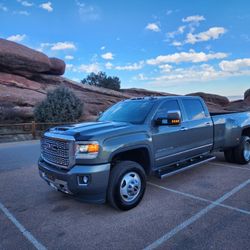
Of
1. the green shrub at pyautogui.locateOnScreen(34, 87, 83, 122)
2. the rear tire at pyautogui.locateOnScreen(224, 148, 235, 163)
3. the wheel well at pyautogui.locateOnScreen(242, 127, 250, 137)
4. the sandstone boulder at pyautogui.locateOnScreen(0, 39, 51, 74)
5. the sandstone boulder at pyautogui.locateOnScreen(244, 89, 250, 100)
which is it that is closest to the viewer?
the rear tire at pyautogui.locateOnScreen(224, 148, 235, 163)

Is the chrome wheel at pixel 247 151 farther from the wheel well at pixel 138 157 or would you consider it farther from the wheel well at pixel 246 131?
the wheel well at pixel 138 157

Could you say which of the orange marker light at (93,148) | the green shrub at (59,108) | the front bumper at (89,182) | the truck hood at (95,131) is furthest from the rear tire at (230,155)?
the green shrub at (59,108)

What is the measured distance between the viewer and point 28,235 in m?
3.35

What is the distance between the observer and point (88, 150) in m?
3.63

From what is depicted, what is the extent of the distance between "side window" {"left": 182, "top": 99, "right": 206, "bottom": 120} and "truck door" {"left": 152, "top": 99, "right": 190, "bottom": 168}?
29 centimetres

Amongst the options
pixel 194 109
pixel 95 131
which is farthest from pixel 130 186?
pixel 194 109

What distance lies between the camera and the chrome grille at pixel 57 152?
12.2ft

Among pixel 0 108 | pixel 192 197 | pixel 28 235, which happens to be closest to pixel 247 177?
pixel 192 197

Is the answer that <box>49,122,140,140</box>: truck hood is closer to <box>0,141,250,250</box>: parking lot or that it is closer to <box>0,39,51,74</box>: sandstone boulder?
<box>0,141,250,250</box>: parking lot

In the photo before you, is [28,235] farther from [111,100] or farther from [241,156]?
[111,100]

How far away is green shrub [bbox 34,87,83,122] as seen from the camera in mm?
17484

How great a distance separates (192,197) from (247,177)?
190cm

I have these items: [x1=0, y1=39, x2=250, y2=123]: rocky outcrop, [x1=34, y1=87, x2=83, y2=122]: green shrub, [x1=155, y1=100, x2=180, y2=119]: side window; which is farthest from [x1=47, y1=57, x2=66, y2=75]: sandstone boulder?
[x1=155, y1=100, x2=180, y2=119]: side window

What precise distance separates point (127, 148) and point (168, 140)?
109cm
